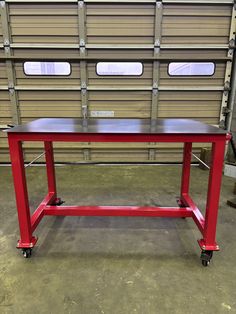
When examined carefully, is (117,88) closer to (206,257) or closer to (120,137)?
(120,137)

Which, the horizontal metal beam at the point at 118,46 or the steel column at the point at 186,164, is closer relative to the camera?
the steel column at the point at 186,164

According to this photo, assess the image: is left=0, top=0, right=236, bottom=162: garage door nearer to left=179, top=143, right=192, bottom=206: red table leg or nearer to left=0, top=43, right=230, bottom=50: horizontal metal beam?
left=0, top=43, right=230, bottom=50: horizontal metal beam

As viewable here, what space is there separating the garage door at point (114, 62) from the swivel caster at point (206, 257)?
2.44 meters

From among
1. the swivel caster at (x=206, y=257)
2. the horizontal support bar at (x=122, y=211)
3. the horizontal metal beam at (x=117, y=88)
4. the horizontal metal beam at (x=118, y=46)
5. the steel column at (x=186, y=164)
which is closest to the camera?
the swivel caster at (x=206, y=257)

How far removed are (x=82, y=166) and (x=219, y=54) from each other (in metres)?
2.86

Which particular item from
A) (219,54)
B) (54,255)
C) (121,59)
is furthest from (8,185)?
(219,54)

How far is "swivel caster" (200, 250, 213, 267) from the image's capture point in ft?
5.26

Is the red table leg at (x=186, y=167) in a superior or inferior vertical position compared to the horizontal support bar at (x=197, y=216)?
superior

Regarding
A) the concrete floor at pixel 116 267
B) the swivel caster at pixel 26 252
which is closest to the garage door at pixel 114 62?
the concrete floor at pixel 116 267

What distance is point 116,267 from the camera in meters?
1.60

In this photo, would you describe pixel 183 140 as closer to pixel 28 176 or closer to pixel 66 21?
pixel 28 176

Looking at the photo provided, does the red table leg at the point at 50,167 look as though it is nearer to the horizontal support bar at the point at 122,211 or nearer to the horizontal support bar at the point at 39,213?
the horizontal support bar at the point at 39,213

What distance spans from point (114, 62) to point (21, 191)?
2.74 metres

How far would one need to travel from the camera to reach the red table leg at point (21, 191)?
5.04 feet
